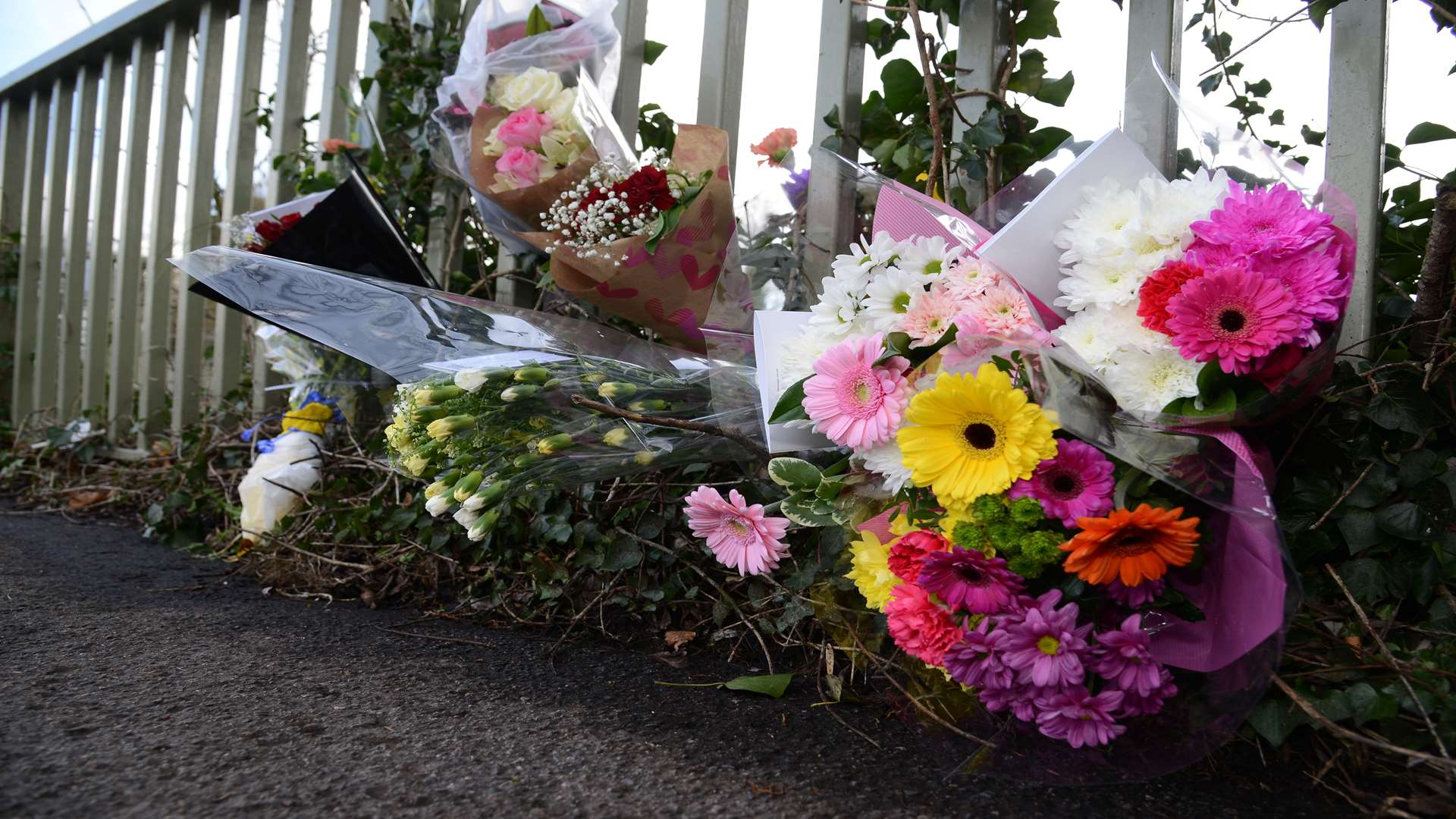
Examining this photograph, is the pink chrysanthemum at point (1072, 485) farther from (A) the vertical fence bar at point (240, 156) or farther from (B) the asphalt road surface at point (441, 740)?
(A) the vertical fence bar at point (240, 156)

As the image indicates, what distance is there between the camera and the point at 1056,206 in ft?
3.02

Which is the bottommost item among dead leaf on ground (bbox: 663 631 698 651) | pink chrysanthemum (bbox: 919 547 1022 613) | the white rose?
dead leaf on ground (bbox: 663 631 698 651)

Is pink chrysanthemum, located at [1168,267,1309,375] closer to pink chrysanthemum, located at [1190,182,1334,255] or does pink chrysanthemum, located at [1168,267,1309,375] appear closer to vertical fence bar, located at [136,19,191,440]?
pink chrysanthemum, located at [1190,182,1334,255]

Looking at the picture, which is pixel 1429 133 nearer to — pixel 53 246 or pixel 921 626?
pixel 921 626

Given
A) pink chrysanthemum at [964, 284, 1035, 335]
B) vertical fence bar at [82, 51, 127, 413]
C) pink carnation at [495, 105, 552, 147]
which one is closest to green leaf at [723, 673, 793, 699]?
pink chrysanthemum at [964, 284, 1035, 335]

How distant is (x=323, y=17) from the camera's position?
3.06 meters

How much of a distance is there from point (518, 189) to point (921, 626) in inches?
40.8

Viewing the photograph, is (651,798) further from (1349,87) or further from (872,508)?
(1349,87)

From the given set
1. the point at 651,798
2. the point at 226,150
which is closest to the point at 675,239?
the point at 651,798

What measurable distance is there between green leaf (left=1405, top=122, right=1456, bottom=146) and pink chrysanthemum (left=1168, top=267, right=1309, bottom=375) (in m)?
0.60

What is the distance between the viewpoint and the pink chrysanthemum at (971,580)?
79 centimetres

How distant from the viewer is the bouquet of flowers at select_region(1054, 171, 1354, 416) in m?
0.76

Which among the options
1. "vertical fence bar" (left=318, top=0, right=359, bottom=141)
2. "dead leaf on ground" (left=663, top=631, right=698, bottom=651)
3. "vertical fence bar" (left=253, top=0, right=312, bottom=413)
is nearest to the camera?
"dead leaf on ground" (left=663, top=631, right=698, bottom=651)

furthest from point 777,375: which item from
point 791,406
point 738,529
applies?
point 738,529
